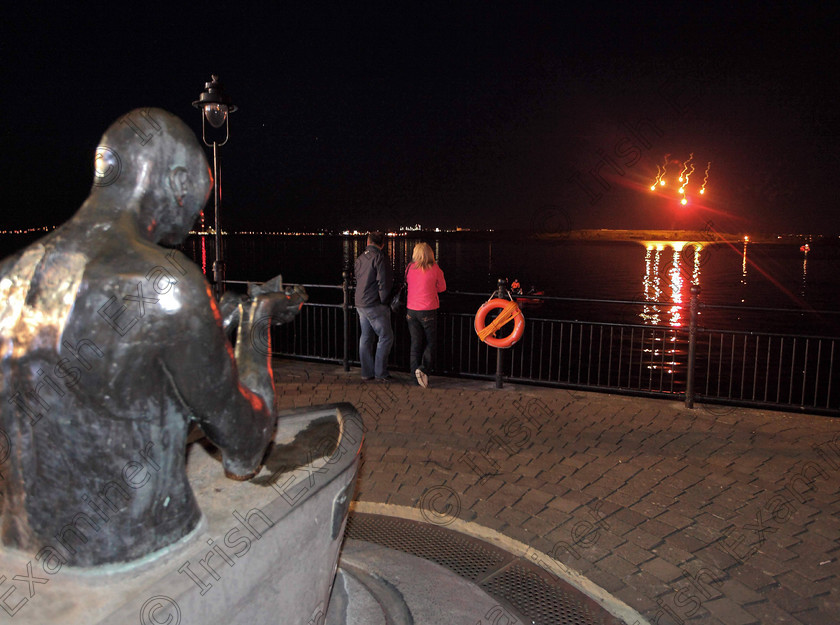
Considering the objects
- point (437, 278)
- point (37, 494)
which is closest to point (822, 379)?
point (437, 278)

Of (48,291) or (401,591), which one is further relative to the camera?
(401,591)

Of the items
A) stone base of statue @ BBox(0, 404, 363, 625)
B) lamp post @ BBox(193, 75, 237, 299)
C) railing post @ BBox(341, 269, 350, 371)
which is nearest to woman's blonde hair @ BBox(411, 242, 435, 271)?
railing post @ BBox(341, 269, 350, 371)

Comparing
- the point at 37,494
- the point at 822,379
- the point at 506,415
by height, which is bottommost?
the point at 822,379

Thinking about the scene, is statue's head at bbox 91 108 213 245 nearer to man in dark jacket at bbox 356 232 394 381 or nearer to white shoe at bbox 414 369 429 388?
man in dark jacket at bbox 356 232 394 381

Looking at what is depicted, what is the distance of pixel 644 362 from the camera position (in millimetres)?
14688

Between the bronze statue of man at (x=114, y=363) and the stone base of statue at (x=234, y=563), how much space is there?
0.07 metres

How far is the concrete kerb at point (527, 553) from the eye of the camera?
128 inches

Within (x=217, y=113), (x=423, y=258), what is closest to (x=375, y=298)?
(x=423, y=258)

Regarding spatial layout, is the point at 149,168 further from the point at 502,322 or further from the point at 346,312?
the point at 346,312

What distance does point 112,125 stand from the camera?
174 cm

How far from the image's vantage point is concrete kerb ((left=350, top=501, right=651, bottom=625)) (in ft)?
10.7

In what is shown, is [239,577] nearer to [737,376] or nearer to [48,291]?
[48,291]

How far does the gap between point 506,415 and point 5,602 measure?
564 cm

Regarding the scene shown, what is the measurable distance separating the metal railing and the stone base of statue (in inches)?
179
